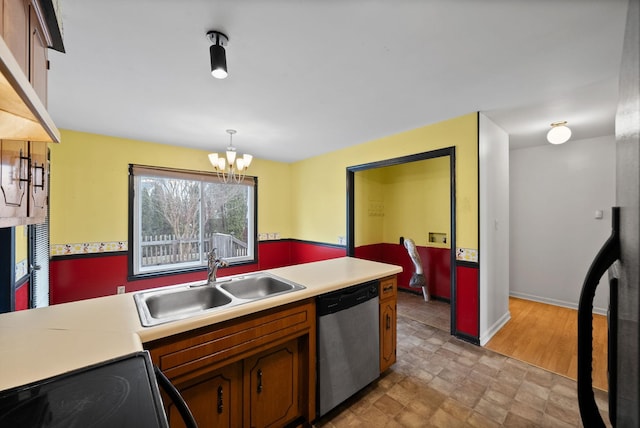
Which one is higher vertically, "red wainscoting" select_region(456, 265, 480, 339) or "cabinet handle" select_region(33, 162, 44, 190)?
"cabinet handle" select_region(33, 162, 44, 190)

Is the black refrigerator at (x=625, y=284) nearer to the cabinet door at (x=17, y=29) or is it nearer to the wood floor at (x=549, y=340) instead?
the cabinet door at (x=17, y=29)

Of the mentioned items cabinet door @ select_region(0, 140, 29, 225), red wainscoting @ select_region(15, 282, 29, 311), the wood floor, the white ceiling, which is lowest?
the wood floor

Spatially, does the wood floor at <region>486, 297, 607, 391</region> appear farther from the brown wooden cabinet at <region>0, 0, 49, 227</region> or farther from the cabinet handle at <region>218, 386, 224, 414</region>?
the brown wooden cabinet at <region>0, 0, 49, 227</region>

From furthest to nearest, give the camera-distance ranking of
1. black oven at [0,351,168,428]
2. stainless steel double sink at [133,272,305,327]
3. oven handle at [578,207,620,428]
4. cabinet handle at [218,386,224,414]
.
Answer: stainless steel double sink at [133,272,305,327]
cabinet handle at [218,386,224,414]
black oven at [0,351,168,428]
oven handle at [578,207,620,428]

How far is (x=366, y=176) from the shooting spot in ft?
13.5

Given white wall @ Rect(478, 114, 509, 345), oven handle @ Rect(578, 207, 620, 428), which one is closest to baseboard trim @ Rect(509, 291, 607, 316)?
white wall @ Rect(478, 114, 509, 345)

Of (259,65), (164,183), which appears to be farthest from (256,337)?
(164,183)

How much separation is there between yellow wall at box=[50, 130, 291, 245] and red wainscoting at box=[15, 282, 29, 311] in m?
0.88

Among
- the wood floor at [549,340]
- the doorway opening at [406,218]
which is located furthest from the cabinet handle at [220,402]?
the doorway opening at [406,218]

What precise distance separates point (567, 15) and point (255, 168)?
13.3ft

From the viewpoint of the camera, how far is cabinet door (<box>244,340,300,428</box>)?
54.1 inches

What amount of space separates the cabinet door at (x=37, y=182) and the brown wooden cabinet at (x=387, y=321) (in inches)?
82.2

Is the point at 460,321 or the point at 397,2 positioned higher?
the point at 397,2

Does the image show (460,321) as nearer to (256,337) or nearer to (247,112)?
(256,337)
